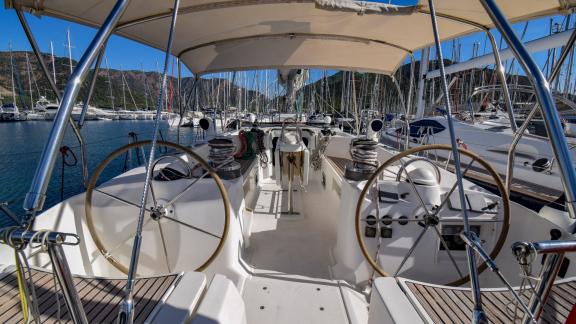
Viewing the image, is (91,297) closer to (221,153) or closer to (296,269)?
(221,153)

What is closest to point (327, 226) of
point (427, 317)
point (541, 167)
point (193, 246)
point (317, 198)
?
point (317, 198)

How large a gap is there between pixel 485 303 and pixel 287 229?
1.86 meters

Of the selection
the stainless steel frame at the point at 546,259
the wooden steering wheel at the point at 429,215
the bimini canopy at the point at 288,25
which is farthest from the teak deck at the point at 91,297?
the bimini canopy at the point at 288,25

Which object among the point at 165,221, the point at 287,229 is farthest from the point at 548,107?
the point at 287,229

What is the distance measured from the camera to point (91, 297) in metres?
1.17

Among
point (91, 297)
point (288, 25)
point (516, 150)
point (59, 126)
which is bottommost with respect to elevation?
point (91, 297)

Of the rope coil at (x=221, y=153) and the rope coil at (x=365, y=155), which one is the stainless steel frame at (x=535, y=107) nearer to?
the rope coil at (x=365, y=155)

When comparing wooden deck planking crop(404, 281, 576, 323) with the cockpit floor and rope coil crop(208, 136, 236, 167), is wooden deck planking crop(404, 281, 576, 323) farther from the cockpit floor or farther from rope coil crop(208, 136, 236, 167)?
rope coil crop(208, 136, 236, 167)

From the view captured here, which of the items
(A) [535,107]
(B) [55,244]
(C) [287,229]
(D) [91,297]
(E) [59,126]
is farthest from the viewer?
(C) [287,229]

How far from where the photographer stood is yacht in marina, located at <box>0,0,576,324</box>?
0.88 meters

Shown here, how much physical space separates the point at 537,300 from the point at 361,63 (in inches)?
124

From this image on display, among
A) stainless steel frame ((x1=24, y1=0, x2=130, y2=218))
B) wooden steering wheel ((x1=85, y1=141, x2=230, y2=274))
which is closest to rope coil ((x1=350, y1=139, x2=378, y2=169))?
wooden steering wheel ((x1=85, y1=141, x2=230, y2=274))

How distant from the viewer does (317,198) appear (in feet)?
12.0

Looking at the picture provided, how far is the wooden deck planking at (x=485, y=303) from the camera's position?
1083 mm
